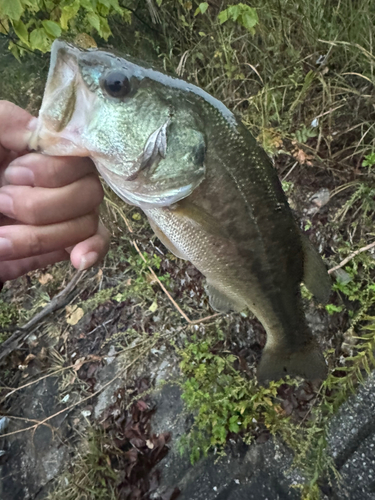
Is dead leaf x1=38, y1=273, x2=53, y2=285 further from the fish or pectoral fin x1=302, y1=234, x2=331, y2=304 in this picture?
pectoral fin x1=302, y1=234, x2=331, y2=304

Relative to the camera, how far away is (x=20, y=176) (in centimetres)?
107

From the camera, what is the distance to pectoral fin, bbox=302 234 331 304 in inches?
55.4

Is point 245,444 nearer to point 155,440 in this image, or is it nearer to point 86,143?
point 155,440

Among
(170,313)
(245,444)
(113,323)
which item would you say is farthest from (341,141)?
(113,323)

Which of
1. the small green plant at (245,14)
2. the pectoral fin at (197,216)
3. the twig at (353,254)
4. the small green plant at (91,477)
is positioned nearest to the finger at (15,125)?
the pectoral fin at (197,216)

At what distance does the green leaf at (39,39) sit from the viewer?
5.86 feet

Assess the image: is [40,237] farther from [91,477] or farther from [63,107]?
[91,477]

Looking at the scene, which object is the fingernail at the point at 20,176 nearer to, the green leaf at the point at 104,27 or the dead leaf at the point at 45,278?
the green leaf at the point at 104,27

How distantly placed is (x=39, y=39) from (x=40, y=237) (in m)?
1.29

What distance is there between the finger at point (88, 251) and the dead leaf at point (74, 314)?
209 cm

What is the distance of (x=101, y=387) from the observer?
2.78 metres

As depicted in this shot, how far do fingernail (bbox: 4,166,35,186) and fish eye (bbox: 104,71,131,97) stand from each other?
0.36 metres

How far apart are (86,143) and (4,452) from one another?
302 cm

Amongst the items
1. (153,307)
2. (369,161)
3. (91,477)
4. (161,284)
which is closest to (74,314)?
(153,307)
